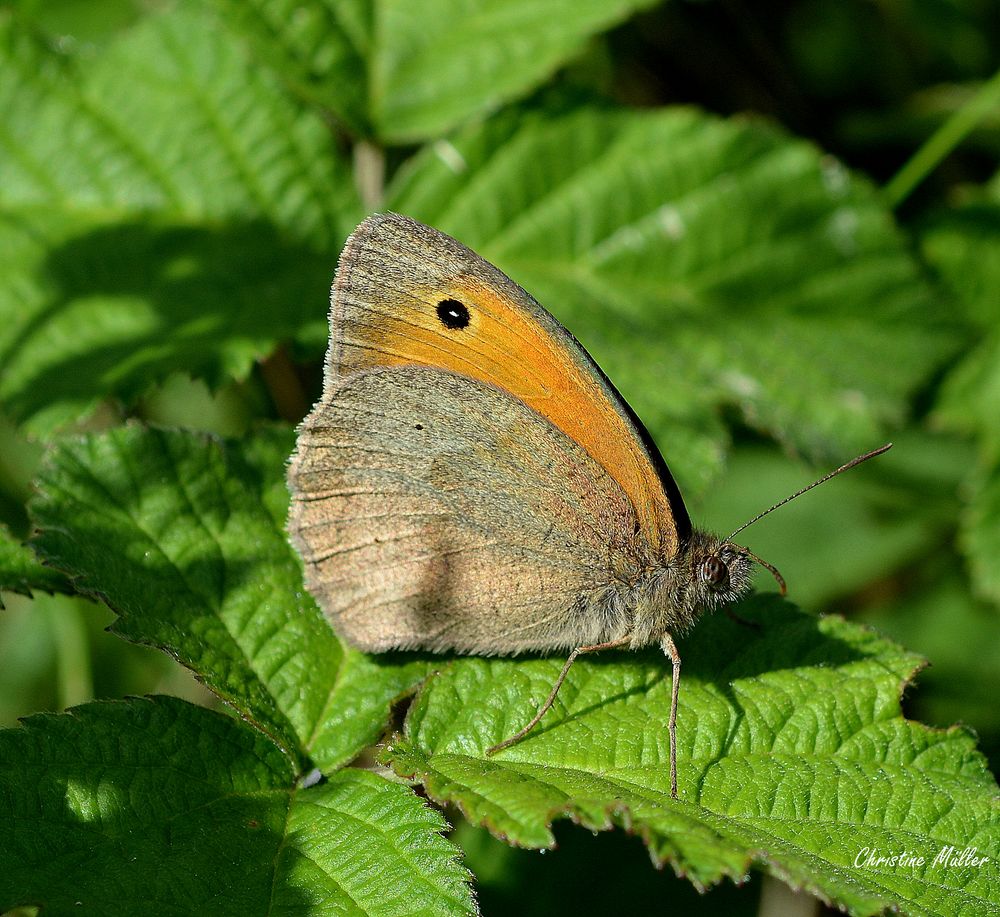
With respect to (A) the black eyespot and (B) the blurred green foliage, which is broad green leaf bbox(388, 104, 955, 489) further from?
(A) the black eyespot

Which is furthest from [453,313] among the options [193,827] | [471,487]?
[193,827]

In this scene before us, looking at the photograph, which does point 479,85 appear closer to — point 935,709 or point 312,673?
point 312,673

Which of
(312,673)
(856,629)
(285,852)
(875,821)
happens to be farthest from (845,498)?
(285,852)

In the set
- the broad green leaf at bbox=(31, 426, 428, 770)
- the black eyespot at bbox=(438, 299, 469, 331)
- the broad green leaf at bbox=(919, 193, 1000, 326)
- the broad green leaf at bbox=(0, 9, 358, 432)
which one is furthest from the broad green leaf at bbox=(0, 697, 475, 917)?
the broad green leaf at bbox=(919, 193, 1000, 326)

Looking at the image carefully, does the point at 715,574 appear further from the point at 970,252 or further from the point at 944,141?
the point at 944,141

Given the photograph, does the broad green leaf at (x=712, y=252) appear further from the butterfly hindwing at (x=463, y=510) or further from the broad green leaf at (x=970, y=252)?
the butterfly hindwing at (x=463, y=510)

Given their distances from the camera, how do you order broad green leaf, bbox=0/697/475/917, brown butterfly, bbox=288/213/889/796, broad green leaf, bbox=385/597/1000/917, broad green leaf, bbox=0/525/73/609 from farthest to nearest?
brown butterfly, bbox=288/213/889/796
broad green leaf, bbox=0/525/73/609
broad green leaf, bbox=385/597/1000/917
broad green leaf, bbox=0/697/475/917
